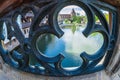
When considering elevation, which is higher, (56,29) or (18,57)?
(56,29)

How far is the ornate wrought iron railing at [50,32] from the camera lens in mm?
621

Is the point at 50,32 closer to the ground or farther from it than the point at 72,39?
farther from it

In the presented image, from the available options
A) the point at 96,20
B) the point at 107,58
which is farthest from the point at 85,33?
the point at 107,58

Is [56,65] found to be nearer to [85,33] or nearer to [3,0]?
[85,33]

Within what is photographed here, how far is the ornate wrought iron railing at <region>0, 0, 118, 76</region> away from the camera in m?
0.62

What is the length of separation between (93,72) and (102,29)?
18 cm

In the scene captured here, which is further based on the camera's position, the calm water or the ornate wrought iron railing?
the calm water

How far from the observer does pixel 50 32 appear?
627 mm

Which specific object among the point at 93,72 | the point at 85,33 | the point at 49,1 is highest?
the point at 49,1

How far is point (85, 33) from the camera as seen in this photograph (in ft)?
2.12

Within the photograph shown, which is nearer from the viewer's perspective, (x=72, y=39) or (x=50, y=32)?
(x=50, y=32)

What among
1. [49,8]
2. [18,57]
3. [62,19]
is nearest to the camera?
[49,8]

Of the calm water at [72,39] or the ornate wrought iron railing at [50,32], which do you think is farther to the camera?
the calm water at [72,39]

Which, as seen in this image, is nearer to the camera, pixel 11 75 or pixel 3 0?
pixel 3 0
